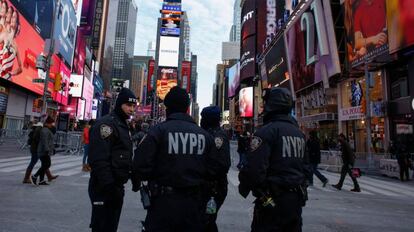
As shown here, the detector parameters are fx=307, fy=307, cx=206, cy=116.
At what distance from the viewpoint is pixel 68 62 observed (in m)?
51.8

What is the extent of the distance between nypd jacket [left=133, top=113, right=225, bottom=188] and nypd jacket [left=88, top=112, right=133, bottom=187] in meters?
0.55

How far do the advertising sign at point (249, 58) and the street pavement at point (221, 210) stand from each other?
8282 cm

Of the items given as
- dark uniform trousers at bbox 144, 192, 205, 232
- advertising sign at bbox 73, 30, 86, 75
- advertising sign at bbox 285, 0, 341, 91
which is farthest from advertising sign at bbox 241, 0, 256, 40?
dark uniform trousers at bbox 144, 192, 205, 232

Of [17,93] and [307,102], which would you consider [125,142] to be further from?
[307,102]

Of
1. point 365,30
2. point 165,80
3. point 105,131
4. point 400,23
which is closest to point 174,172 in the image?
point 105,131

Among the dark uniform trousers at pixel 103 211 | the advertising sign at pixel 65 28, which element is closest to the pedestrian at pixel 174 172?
the dark uniform trousers at pixel 103 211

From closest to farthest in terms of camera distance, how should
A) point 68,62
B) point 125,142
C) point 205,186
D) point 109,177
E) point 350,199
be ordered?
point 205,186 < point 109,177 < point 125,142 < point 350,199 < point 68,62

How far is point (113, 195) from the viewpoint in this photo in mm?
3264

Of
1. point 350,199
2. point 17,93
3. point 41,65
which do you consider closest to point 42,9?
point 17,93

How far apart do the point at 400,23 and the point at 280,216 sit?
72.6 feet

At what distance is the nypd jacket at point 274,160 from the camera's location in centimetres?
288

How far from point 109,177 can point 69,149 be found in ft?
60.5

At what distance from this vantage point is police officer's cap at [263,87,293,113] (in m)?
3.19

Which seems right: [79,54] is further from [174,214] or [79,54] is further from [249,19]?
[174,214]
